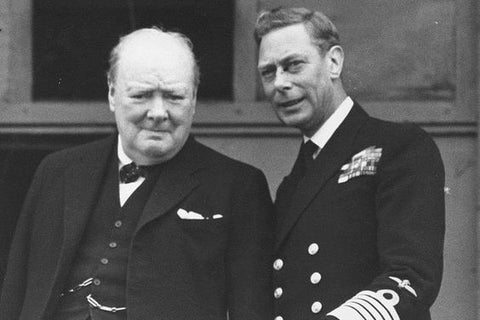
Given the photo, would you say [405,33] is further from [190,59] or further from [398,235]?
[398,235]

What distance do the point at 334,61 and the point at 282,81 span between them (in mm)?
187

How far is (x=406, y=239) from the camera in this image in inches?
114

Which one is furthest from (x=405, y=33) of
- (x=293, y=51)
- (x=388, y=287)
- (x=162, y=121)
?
(x=388, y=287)

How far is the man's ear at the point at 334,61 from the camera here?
3.38 metres

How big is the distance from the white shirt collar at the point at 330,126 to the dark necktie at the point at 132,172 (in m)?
0.52

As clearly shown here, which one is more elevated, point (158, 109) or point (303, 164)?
point (158, 109)

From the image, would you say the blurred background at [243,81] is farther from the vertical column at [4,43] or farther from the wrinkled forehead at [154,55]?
the wrinkled forehead at [154,55]

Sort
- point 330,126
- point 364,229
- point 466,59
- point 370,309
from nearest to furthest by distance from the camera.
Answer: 1. point 370,309
2. point 364,229
3. point 330,126
4. point 466,59

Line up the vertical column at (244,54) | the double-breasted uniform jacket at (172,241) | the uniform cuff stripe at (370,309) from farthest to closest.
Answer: the vertical column at (244,54) < the double-breasted uniform jacket at (172,241) < the uniform cuff stripe at (370,309)

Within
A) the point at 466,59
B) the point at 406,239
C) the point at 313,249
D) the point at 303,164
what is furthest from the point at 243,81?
the point at 406,239

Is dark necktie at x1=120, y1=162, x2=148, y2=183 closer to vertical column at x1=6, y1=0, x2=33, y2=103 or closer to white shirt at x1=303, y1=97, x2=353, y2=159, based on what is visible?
white shirt at x1=303, y1=97, x2=353, y2=159

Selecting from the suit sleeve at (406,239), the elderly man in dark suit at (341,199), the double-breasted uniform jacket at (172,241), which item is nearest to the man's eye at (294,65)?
the elderly man in dark suit at (341,199)

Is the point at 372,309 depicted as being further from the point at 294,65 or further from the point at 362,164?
the point at 294,65

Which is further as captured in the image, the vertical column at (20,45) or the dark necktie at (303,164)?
the vertical column at (20,45)
